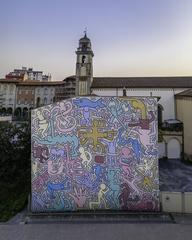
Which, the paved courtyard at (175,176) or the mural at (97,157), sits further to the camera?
the paved courtyard at (175,176)

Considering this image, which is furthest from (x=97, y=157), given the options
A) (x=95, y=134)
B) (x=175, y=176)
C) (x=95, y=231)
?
(x=175, y=176)

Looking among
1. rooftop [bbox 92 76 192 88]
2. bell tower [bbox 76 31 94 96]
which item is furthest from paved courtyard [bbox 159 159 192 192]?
bell tower [bbox 76 31 94 96]

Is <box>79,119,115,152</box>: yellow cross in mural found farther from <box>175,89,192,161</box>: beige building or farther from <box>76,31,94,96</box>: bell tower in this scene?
<box>76,31,94,96</box>: bell tower

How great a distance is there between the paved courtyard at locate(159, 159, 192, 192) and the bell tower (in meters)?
14.9

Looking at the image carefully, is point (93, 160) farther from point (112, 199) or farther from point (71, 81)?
point (71, 81)

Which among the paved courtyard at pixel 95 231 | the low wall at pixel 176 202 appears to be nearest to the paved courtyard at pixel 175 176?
the low wall at pixel 176 202

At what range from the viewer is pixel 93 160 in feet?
46.6

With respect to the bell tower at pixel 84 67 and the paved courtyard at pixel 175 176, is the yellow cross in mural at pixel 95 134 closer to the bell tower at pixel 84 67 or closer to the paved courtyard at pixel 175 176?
the paved courtyard at pixel 175 176

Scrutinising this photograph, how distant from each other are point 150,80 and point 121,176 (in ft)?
84.8

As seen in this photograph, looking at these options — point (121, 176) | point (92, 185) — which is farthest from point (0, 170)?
point (121, 176)

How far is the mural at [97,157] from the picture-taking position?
46.3ft

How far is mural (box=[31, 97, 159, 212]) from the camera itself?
46.3 ft

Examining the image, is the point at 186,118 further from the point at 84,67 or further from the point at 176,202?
the point at 176,202

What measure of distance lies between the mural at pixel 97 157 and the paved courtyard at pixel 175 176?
234 inches
